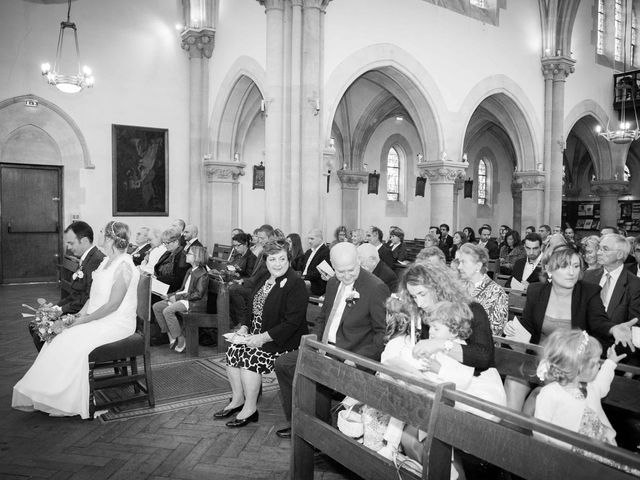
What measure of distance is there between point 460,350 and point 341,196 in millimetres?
17933

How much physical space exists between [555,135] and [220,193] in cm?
1014

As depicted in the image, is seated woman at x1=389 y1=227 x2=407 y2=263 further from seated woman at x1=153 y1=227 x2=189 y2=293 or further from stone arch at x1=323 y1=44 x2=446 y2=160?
seated woman at x1=153 y1=227 x2=189 y2=293

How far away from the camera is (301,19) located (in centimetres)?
1087

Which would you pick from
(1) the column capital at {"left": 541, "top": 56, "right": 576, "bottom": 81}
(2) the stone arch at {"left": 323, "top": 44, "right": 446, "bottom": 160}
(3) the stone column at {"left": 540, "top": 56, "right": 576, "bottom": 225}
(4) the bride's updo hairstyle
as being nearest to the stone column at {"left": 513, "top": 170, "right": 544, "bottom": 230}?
(3) the stone column at {"left": 540, "top": 56, "right": 576, "bottom": 225}

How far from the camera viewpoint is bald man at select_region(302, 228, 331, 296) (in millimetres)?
8008

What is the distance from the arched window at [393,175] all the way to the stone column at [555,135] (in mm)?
7249

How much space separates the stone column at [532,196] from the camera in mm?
16109

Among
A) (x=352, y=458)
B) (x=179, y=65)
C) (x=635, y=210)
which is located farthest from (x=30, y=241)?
(x=635, y=210)

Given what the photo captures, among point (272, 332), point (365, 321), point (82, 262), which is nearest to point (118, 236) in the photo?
point (82, 262)

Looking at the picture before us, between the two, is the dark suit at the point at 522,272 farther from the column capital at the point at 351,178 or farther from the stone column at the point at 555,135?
the column capital at the point at 351,178

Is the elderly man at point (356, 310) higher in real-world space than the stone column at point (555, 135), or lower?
lower

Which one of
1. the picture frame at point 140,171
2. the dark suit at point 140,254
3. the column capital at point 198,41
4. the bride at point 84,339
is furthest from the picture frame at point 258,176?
the bride at point 84,339

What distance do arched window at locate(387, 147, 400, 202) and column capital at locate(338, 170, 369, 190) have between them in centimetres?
192

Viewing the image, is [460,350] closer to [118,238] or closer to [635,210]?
[118,238]
